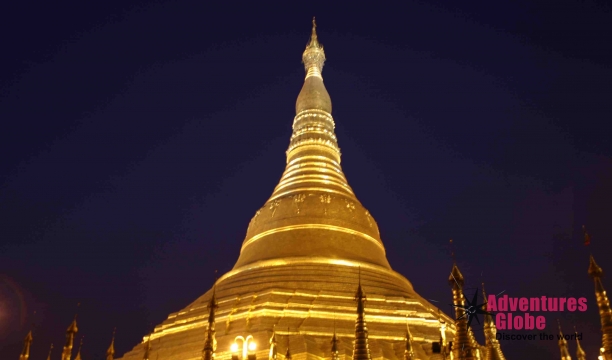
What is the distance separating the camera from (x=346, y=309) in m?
15.4

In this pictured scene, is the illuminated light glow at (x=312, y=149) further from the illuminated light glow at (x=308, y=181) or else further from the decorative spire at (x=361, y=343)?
the decorative spire at (x=361, y=343)

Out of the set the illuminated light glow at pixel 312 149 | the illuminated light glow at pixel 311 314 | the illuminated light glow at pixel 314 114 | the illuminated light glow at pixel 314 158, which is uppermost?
the illuminated light glow at pixel 314 114

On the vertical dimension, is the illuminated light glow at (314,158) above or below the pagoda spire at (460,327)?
above

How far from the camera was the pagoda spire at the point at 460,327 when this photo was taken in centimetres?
653

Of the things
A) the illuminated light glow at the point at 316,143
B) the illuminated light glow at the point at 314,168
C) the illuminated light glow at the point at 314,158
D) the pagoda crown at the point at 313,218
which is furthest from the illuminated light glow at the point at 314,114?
the illuminated light glow at the point at 314,168

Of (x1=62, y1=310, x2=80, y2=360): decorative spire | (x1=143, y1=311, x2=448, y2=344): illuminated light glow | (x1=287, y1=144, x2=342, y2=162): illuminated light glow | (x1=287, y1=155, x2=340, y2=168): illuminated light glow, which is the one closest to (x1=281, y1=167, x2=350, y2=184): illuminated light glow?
(x1=287, y1=155, x2=340, y2=168): illuminated light glow

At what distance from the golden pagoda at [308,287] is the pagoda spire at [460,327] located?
3.79 metres

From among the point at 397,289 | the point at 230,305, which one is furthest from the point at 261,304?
the point at 397,289

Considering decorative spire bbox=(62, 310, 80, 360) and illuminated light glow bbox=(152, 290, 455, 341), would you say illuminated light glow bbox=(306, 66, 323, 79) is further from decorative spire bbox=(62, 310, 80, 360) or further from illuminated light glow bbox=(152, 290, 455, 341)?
decorative spire bbox=(62, 310, 80, 360)

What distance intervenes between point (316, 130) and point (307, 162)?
2197 millimetres

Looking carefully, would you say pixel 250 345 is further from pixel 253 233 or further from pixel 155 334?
pixel 253 233

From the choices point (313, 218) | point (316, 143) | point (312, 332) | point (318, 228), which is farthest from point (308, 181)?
point (312, 332)

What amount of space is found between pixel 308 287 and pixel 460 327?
10050 mm

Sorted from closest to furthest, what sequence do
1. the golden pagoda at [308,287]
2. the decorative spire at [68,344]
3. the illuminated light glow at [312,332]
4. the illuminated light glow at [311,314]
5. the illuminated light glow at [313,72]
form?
the decorative spire at [68,344] < the golden pagoda at [308,287] < the illuminated light glow at [312,332] < the illuminated light glow at [311,314] < the illuminated light glow at [313,72]
